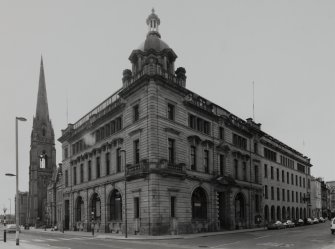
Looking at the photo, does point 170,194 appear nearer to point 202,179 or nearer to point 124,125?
point 202,179

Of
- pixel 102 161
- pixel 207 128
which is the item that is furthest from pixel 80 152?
pixel 207 128

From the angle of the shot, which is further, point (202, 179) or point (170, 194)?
point (202, 179)

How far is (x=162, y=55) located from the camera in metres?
42.4

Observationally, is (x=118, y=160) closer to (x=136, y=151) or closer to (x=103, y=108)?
(x=136, y=151)

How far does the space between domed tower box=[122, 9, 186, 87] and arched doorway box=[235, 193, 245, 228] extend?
19.1 m

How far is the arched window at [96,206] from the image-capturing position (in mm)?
48312

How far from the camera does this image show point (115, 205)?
44.9 metres

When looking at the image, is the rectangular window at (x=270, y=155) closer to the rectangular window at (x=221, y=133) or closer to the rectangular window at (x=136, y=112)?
the rectangular window at (x=221, y=133)

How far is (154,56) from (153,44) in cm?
348

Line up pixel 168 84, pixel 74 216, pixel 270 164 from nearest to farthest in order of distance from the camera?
pixel 168 84, pixel 74 216, pixel 270 164

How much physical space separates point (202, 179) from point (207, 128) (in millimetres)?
6583

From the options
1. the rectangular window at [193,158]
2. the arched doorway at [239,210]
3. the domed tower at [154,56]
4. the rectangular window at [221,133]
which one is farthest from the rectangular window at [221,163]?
the domed tower at [154,56]

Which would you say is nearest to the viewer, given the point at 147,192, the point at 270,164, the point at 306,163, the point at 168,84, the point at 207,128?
the point at 147,192

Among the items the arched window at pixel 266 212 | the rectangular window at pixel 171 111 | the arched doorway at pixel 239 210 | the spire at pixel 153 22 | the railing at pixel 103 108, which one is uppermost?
the spire at pixel 153 22
